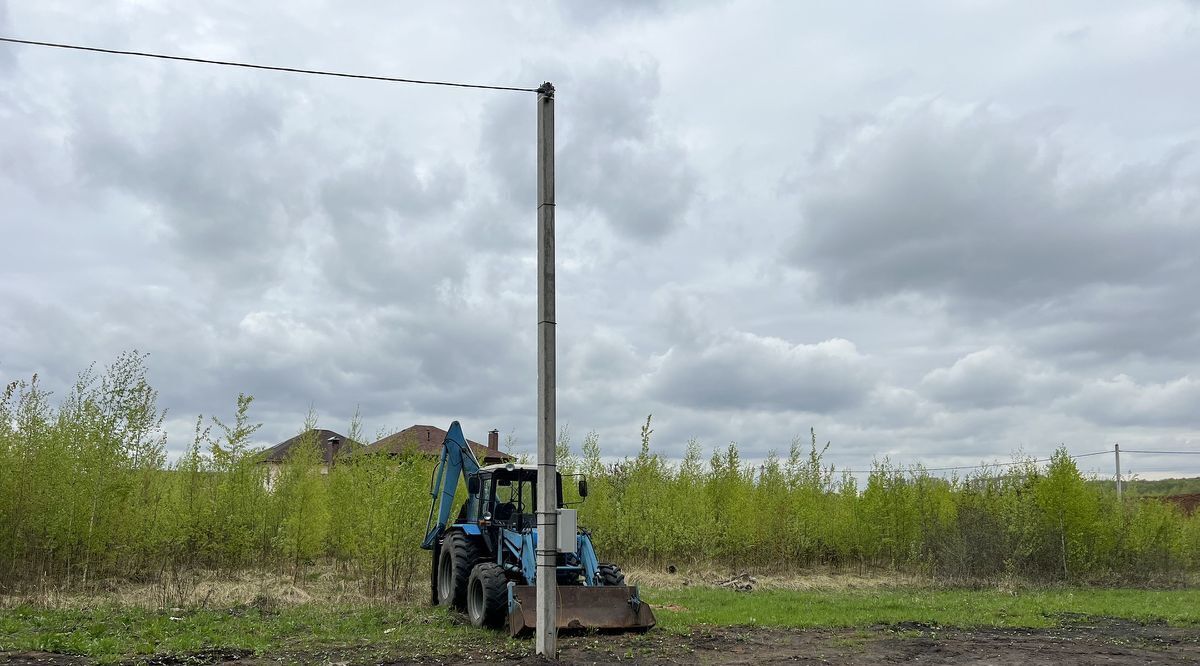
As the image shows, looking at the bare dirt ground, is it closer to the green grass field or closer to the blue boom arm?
the green grass field

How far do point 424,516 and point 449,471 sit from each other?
4067mm

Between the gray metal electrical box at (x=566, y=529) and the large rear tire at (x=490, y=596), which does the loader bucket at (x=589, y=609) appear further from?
the gray metal electrical box at (x=566, y=529)

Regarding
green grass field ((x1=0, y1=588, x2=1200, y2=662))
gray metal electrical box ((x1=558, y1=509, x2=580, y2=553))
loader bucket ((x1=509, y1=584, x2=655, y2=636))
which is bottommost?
green grass field ((x1=0, y1=588, x2=1200, y2=662))

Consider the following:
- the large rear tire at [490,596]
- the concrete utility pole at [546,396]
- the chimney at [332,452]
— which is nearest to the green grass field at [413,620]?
the large rear tire at [490,596]

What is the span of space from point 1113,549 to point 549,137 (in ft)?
75.9

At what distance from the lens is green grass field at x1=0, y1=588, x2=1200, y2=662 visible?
10.1 meters

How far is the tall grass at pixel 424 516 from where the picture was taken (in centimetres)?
1623

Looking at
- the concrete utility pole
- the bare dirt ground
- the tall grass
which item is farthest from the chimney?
the concrete utility pole

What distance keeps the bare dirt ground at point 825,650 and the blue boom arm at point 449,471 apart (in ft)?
15.3

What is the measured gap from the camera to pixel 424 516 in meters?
18.5

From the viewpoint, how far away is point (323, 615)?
13469 millimetres

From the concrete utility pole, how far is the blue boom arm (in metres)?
5.02

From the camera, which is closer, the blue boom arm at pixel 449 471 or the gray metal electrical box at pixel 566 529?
the gray metal electrical box at pixel 566 529

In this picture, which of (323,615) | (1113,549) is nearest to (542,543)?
(323,615)
